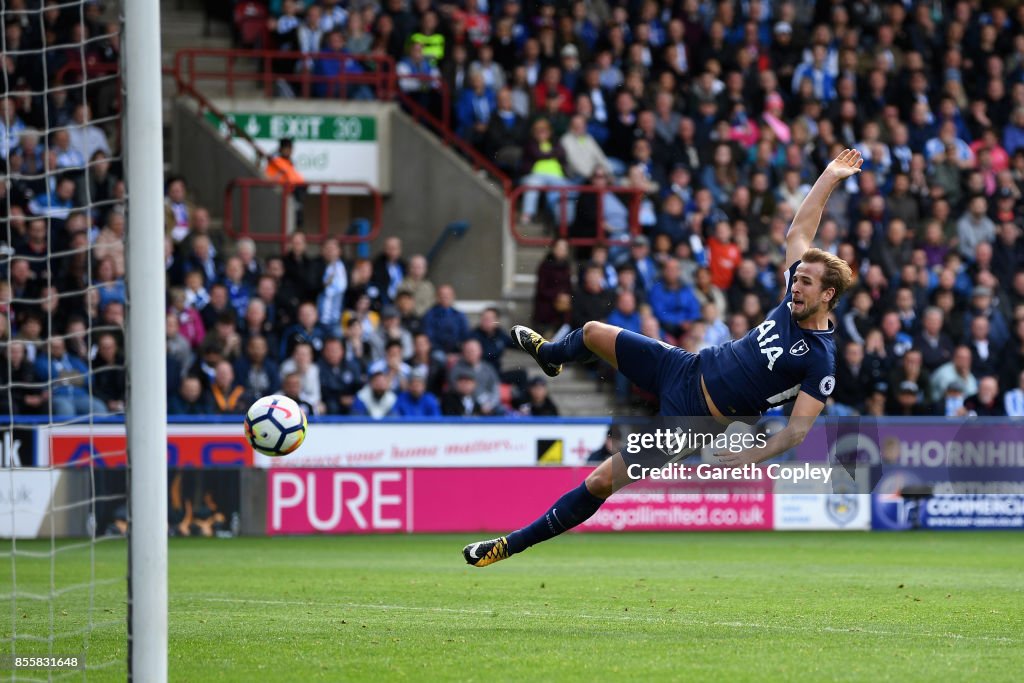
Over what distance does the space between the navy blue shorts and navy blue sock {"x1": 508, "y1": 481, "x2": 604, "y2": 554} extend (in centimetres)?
66

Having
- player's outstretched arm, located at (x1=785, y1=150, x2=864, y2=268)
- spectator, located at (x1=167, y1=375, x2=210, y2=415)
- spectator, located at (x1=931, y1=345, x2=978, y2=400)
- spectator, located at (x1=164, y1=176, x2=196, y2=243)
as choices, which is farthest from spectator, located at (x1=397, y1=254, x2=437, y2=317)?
player's outstretched arm, located at (x1=785, y1=150, x2=864, y2=268)

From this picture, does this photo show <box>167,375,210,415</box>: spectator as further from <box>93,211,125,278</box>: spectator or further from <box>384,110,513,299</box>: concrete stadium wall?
<box>384,110,513,299</box>: concrete stadium wall

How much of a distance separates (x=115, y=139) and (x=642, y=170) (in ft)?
22.0

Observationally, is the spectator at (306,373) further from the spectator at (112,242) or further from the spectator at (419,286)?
the spectator at (112,242)

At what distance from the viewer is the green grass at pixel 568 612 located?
720 centimetres

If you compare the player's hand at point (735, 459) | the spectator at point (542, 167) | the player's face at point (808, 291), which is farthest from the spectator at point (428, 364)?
the player's hand at point (735, 459)

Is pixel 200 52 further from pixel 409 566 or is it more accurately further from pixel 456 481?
pixel 409 566

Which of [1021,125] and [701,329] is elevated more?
[1021,125]

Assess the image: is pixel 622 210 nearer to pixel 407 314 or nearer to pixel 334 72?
pixel 407 314

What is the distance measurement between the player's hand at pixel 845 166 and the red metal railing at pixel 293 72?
12.2 metres

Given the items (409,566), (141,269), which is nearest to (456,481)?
(409,566)

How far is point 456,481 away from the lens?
1702 centimetres

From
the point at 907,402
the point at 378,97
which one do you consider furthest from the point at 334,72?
the point at 907,402

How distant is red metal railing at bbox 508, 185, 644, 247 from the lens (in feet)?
66.7
